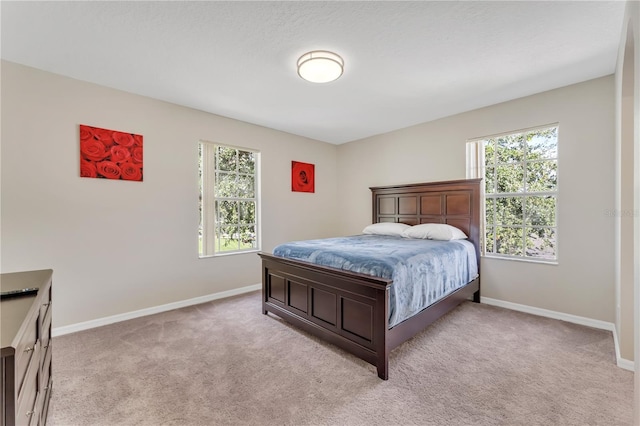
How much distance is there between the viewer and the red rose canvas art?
2.91 metres

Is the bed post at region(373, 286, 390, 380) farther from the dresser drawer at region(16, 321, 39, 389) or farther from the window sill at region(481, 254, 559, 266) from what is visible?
the window sill at region(481, 254, 559, 266)

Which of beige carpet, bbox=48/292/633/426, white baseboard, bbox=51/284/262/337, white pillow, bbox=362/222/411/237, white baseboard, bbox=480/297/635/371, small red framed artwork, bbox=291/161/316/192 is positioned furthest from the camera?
small red framed artwork, bbox=291/161/316/192

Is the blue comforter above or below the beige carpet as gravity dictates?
above

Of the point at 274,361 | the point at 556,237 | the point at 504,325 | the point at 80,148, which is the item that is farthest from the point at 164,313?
the point at 556,237

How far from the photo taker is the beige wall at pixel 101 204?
2590mm

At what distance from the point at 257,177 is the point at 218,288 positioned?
5.94ft

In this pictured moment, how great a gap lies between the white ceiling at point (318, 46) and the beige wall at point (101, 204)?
0.94 feet

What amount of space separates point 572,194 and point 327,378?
329 cm

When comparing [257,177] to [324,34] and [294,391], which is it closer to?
[324,34]

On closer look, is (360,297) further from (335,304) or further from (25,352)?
(25,352)

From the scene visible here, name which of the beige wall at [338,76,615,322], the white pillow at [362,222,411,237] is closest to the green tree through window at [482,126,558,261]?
the beige wall at [338,76,615,322]

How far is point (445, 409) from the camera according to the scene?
1723 millimetres

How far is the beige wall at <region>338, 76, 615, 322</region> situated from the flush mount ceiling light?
2.37 metres

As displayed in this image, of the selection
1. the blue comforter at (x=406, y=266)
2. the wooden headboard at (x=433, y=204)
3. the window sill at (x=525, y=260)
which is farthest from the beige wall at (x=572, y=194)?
the blue comforter at (x=406, y=266)
